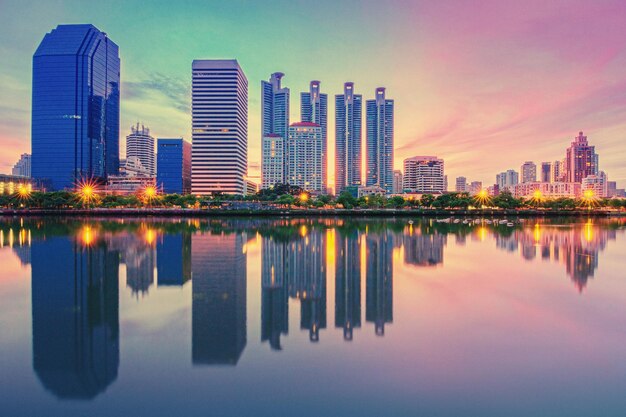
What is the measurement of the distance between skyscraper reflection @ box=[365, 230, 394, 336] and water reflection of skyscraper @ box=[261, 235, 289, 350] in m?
2.41

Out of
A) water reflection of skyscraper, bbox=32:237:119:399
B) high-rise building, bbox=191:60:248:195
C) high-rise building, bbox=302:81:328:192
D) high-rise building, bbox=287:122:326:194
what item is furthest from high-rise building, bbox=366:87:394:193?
water reflection of skyscraper, bbox=32:237:119:399

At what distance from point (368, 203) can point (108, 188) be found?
8275 cm

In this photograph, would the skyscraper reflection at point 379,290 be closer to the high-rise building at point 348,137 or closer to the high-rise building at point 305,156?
the high-rise building at point 305,156

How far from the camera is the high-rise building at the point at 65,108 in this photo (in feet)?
364

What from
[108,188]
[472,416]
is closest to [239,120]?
[108,188]

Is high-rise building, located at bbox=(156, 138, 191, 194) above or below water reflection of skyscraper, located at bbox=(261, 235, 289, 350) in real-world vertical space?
above

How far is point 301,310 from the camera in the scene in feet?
35.2

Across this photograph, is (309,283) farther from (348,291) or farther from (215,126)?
(215,126)

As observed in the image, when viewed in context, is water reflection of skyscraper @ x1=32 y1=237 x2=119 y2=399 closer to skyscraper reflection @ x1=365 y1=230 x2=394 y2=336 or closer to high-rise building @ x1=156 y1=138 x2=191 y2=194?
skyscraper reflection @ x1=365 y1=230 x2=394 y2=336

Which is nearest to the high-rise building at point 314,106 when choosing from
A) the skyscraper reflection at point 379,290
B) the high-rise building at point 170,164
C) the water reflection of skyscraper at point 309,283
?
the high-rise building at point 170,164

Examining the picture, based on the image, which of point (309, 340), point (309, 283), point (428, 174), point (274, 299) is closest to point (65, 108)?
point (309, 283)

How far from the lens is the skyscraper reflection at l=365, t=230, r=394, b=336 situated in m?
10.1

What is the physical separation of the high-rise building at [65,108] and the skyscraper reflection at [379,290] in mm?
120302

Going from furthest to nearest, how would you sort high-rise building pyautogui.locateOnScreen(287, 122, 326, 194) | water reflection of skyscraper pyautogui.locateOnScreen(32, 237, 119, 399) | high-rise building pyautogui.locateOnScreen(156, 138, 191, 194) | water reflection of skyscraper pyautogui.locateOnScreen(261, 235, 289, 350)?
1. high-rise building pyautogui.locateOnScreen(287, 122, 326, 194)
2. high-rise building pyautogui.locateOnScreen(156, 138, 191, 194)
3. water reflection of skyscraper pyautogui.locateOnScreen(261, 235, 289, 350)
4. water reflection of skyscraper pyautogui.locateOnScreen(32, 237, 119, 399)
